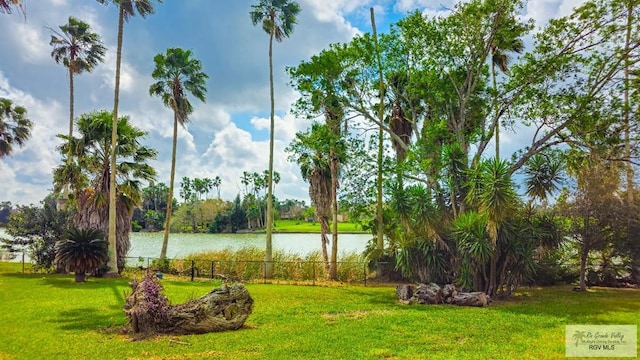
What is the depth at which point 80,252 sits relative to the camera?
719 inches

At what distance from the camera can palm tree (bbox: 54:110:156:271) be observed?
22.5 metres

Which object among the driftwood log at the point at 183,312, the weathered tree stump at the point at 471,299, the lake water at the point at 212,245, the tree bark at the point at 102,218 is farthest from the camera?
the lake water at the point at 212,245

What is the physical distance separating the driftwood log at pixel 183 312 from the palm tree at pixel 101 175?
1430 cm

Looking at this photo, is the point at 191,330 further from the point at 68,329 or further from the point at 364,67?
the point at 364,67

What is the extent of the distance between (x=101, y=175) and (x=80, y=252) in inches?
223

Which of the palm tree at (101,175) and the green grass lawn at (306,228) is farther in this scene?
the green grass lawn at (306,228)

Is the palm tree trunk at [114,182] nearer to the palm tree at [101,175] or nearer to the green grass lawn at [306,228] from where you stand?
the palm tree at [101,175]

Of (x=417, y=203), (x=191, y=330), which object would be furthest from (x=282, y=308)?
(x=417, y=203)

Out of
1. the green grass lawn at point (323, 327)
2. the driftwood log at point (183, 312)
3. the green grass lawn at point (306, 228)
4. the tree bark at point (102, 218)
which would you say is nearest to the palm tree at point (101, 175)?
the tree bark at point (102, 218)

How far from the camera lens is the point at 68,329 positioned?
9.83 metres

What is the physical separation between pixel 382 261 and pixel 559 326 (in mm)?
12102

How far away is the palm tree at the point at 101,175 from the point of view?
2245 centimetres

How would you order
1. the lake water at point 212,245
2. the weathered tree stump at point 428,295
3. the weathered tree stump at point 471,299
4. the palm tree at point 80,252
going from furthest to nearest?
the lake water at point 212,245 → the palm tree at point 80,252 → the weathered tree stump at point 428,295 → the weathered tree stump at point 471,299

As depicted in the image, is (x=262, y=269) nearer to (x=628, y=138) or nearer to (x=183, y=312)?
(x=183, y=312)
